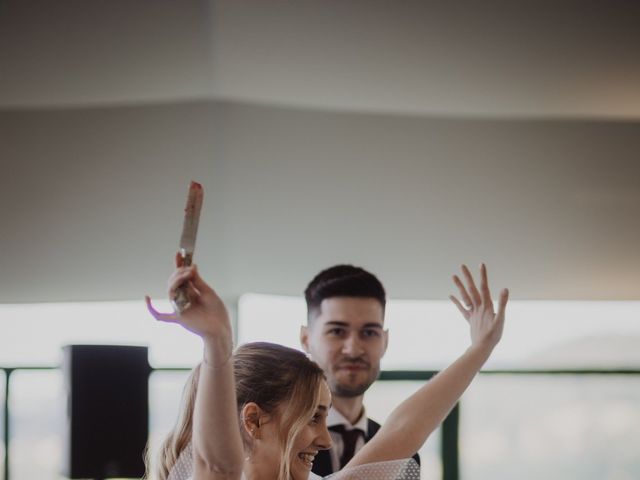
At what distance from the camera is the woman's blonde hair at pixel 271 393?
60.7 inches

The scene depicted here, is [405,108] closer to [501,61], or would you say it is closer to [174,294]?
[501,61]

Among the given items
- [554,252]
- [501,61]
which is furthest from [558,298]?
[501,61]

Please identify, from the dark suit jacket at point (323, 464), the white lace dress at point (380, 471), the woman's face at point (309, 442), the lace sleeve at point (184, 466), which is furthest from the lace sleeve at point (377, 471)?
the dark suit jacket at point (323, 464)

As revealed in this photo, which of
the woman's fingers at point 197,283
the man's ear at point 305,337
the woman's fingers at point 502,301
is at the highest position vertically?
the man's ear at point 305,337

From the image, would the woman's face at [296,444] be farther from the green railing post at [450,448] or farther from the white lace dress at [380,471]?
the green railing post at [450,448]

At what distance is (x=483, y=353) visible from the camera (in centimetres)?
195

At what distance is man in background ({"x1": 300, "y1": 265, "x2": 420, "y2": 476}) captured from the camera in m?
2.37

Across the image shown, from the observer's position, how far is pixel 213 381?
1.28 meters

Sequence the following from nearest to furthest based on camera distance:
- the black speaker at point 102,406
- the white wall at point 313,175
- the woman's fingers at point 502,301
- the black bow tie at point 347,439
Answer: the woman's fingers at point 502,301 → the black bow tie at point 347,439 → the black speaker at point 102,406 → the white wall at point 313,175

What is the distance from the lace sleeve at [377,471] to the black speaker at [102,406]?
4.32ft

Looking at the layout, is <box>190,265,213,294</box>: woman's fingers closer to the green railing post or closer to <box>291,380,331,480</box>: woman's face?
<box>291,380,331,480</box>: woman's face

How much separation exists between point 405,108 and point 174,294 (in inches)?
179

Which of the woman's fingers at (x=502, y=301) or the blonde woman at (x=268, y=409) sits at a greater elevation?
the woman's fingers at (x=502, y=301)

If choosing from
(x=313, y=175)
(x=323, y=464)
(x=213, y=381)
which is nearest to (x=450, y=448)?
(x=313, y=175)
